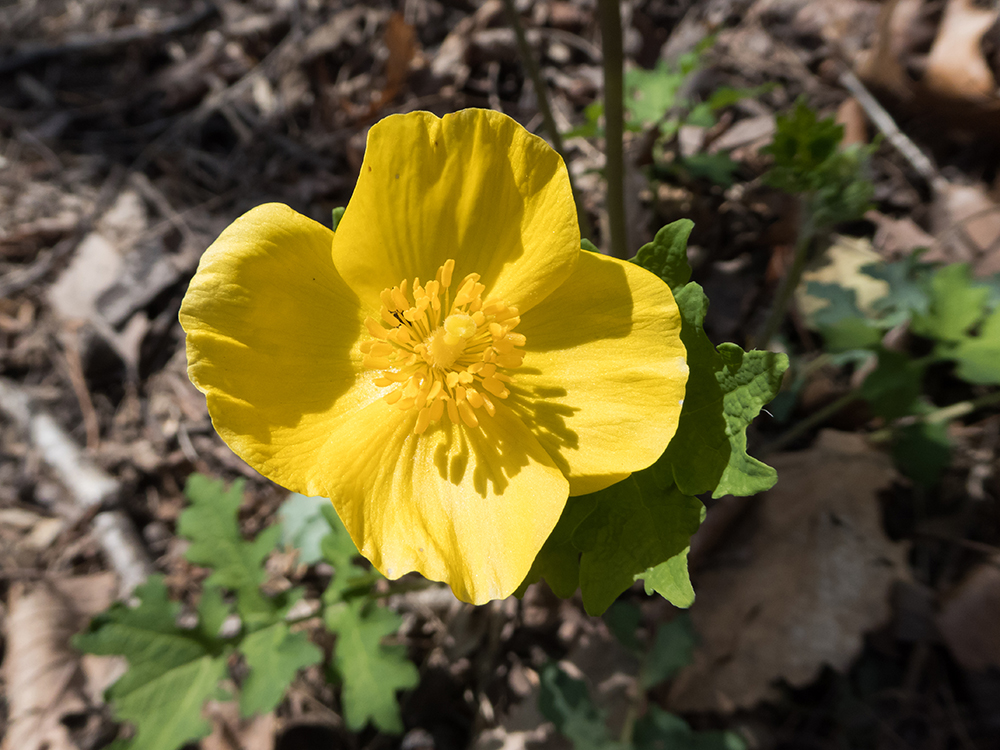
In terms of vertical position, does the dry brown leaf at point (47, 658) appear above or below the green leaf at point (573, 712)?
below

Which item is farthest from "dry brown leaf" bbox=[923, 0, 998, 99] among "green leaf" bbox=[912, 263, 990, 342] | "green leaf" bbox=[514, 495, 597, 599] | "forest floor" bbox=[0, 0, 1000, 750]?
"green leaf" bbox=[514, 495, 597, 599]

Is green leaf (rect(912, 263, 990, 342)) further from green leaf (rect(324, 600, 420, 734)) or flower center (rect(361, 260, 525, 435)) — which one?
green leaf (rect(324, 600, 420, 734))

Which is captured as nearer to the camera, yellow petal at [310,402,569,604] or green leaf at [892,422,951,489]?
Answer: yellow petal at [310,402,569,604]

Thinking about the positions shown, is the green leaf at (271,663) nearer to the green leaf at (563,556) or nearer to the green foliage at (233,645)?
the green foliage at (233,645)

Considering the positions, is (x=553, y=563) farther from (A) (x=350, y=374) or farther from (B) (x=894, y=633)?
(B) (x=894, y=633)

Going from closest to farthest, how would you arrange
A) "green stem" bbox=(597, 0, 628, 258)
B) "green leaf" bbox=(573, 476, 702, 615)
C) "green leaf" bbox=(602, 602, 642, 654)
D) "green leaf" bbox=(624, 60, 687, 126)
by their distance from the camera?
"green leaf" bbox=(573, 476, 702, 615), "green stem" bbox=(597, 0, 628, 258), "green leaf" bbox=(602, 602, 642, 654), "green leaf" bbox=(624, 60, 687, 126)

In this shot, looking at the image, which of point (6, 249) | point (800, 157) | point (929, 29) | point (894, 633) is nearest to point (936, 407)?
point (894, 633)

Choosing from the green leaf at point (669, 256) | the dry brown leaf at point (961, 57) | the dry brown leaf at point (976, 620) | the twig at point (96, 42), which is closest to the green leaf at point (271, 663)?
the green leaf at point (669, 256)
